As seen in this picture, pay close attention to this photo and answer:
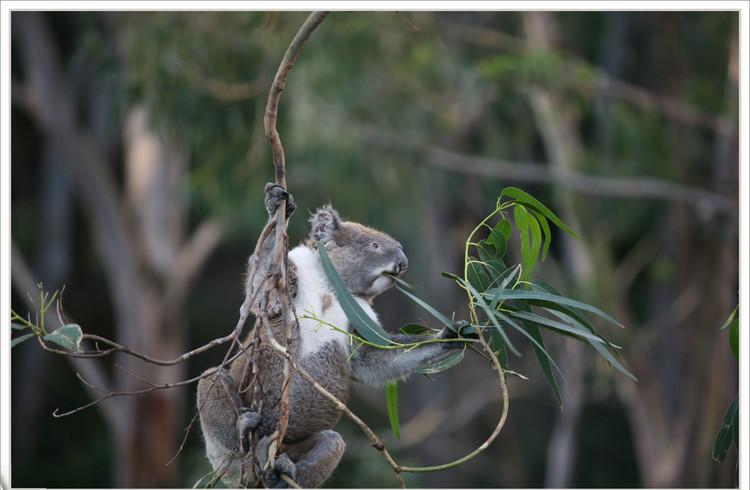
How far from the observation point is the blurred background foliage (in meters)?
6.43

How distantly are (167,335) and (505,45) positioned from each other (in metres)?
3.93

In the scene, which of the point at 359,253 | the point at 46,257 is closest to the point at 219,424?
the point at 359,253

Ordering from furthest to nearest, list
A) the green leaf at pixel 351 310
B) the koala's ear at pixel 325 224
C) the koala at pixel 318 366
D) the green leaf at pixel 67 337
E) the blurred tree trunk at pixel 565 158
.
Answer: the blurred tree trunk at pixel 565 158 < the koala's ear at pixel 325 224 < the koala at pixel 318 366 < the green leaf at pixel 351 310 < the green leaf at pixel 67 337

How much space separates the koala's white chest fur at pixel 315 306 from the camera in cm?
257

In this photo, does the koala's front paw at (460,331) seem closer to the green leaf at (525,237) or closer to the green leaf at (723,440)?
the green leaf at (525,237)

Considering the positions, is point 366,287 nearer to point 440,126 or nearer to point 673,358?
point 440,126

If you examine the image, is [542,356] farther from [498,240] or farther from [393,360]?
[393,360]

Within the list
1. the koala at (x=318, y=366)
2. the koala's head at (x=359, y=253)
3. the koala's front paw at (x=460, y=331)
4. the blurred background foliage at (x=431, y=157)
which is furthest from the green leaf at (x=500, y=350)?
the blurred background foliage at (x=431, y=157)

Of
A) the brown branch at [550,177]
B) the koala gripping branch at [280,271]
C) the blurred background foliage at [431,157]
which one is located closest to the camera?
the koala gripping branch at [280,271]

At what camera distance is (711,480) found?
853 centimetres

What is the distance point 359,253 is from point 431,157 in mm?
5027

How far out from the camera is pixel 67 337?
1.68 meters

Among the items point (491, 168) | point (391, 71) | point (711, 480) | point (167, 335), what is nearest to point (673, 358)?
point (711, 480)

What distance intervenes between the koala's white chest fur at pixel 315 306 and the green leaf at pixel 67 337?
900 mm
